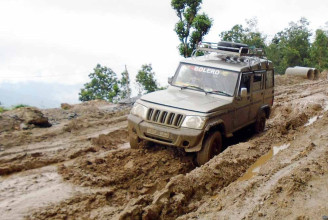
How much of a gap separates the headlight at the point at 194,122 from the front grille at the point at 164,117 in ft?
0.35

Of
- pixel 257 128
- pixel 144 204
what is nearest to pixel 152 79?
pixel 257 128

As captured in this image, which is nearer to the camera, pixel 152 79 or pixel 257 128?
pixel 257 128

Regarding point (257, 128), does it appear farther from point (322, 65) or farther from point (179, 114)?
point (322, 65)

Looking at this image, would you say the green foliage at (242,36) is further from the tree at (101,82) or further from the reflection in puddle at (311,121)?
the reflection in puddle at (311,121)

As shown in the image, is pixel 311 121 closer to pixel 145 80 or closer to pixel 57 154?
pixel 57 154

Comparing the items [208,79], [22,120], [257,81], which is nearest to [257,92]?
[257,81]

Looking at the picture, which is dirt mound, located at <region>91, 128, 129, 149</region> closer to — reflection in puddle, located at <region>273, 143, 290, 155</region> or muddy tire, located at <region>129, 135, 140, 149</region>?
muddy tire, located at <region>129, 135, 140, 149</region>

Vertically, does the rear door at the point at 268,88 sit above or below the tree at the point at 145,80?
above

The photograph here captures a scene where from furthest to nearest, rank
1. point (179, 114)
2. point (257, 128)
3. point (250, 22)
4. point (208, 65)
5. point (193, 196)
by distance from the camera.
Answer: point (250, 22) → point (257, 128) → point (208, 65) → point (179, 114) → point (193, 196)

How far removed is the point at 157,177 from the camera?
648 centimetres

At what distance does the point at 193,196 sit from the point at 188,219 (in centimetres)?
106

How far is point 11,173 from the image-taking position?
6688 mm

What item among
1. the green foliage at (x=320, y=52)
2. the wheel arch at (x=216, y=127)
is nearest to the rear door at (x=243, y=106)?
the wheel arch at (x=216, y=127)

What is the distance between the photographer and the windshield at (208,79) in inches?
299
